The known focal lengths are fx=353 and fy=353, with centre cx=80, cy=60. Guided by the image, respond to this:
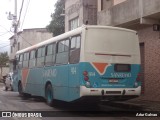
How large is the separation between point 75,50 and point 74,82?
1.17m

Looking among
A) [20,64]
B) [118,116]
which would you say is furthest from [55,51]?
[20,64]

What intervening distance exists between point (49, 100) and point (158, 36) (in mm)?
5917

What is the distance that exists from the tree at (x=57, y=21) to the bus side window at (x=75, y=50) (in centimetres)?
2436

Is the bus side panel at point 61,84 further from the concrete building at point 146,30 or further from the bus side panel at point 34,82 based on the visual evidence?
the concrete building at point 146,30

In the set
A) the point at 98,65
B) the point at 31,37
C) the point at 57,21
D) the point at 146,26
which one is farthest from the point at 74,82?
the point at 31,37

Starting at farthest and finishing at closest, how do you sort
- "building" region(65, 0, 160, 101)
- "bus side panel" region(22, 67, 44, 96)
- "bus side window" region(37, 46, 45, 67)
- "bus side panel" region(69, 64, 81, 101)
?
"bus side panel" region(22, 67, 44, 96) < "bus side window" region(37, 46, 45, 67) < "building" region(65, 0, 160, 101) < "bus side panel" region(69, 64, 81, 101)

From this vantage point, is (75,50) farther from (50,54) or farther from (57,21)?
(57,21)

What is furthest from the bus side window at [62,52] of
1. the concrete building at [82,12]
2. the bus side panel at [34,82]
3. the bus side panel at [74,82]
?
the concrete building at [82,12]

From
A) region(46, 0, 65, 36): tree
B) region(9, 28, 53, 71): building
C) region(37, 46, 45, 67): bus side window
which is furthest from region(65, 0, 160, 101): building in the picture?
region(9, 28, 53, 71): building

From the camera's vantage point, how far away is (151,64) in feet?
56.0

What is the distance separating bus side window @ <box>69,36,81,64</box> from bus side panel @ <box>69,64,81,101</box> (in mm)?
218

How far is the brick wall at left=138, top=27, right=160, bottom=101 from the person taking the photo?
655 inches

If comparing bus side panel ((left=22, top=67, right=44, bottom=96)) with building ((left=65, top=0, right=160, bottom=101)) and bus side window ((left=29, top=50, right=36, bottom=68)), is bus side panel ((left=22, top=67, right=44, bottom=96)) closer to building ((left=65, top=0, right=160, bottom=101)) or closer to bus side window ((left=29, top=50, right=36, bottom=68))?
bus side window ((left=29, top=50, right=36, bottom=68))

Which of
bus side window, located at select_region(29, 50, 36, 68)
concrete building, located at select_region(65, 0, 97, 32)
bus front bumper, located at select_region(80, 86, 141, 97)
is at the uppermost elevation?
concrete building, located at select_region(65, 0, 97, 32)
